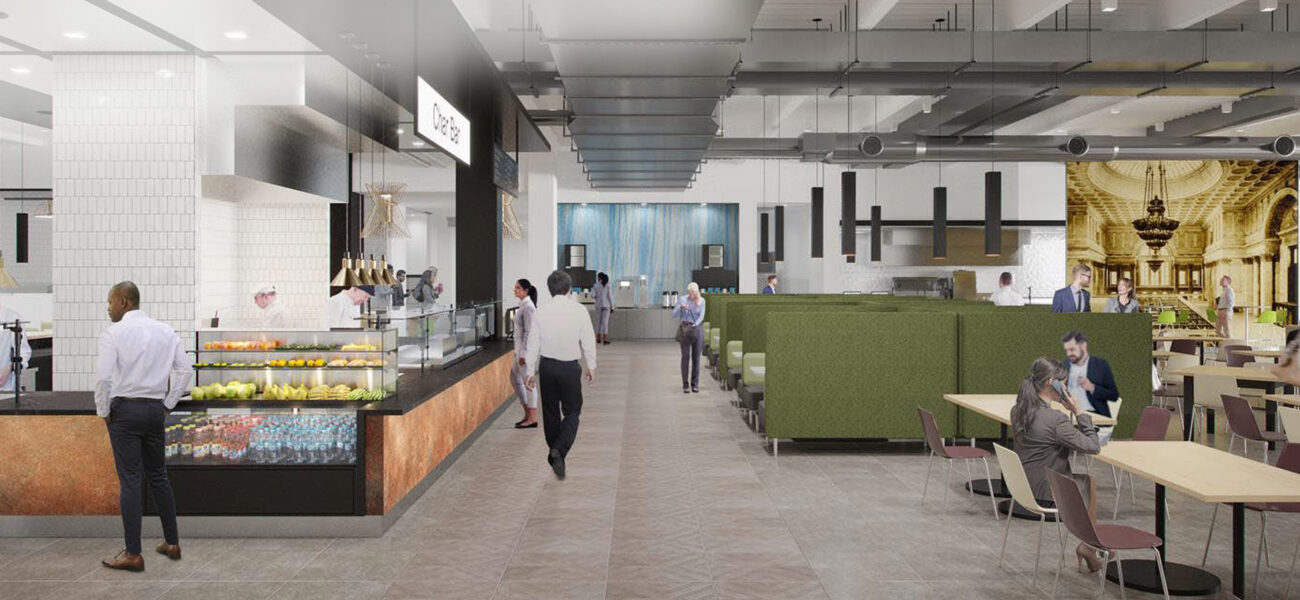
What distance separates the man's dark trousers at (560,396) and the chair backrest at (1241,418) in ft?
15.7

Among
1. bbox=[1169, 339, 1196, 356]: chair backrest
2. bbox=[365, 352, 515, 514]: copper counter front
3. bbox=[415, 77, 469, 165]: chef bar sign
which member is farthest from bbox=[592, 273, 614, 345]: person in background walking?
bbox=[415, 77, 469, 165]: chef bar sign

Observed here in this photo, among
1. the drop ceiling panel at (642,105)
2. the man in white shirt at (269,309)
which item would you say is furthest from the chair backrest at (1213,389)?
the man in white shirt at (269,309)

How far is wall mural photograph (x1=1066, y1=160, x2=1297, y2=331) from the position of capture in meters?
20.4

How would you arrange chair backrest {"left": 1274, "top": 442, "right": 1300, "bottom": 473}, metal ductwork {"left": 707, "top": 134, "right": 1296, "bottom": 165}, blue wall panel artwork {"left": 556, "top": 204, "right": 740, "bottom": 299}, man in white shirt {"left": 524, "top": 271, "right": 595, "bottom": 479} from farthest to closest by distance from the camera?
blue wall panel artwork {"left": 556, "top": 204, "right": 740, "bottom": 299}
metal ductwork {"left": 707, "top": 134, "right": 1296, "bottom": 165}
man in white shirt {"left": 524, "top": 271, "right": 595, "bottom": 479}
chair backrest {"left": 1274, "top": 442, "right": 1300, "bottom": 473}

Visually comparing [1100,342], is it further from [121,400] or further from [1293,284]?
[1293,284]

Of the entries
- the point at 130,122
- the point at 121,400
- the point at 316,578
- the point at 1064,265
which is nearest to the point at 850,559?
the point at 316,578

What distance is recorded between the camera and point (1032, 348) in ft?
26.2

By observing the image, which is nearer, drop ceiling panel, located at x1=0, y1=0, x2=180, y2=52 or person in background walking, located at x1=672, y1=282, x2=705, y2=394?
drop ceiling panel, located at x1=0, y1=0, x2=180, y2=52

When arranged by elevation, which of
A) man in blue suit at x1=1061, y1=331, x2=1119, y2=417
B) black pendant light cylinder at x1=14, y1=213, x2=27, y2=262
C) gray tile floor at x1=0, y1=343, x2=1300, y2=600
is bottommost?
gray tile floor at x1=0, y1=343, x2=1300, y2=600

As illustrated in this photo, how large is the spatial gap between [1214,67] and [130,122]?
10.6 m

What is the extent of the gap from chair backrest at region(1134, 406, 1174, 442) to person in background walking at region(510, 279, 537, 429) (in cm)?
444

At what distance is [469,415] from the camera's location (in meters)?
8.04

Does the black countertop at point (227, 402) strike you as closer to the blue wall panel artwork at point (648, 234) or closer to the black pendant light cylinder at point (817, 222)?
the black pendant light cylinder at point (817, 222)

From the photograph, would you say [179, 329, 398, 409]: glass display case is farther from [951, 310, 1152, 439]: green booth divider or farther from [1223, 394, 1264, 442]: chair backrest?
[1223, 394, 1264, 442]: chair backrest
